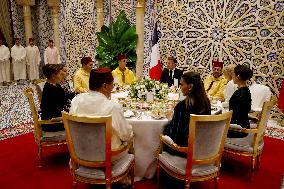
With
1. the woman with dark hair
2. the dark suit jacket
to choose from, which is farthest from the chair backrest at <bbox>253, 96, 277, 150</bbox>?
Answer: the dark suit jacket

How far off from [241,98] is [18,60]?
781 cm

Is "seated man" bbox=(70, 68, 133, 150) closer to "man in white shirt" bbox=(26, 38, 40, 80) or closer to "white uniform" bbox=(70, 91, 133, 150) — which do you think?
"white uniform" bbox=(70, 91, 133, 150)

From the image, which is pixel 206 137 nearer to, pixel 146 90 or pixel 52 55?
pixel 146 90

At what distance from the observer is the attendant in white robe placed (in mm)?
9234

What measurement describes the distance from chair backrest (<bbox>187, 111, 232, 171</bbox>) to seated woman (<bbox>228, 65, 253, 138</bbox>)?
2.18 ft

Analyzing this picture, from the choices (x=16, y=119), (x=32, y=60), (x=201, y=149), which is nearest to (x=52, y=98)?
(x=201, y=149)

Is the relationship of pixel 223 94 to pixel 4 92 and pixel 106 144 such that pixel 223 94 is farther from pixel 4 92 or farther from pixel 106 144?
pixel 4 92

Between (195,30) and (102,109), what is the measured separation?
3.84m

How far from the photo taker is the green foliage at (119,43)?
269 inches

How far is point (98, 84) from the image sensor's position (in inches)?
102

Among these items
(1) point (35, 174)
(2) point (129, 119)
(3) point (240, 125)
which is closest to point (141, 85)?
(2) point (129, 119)

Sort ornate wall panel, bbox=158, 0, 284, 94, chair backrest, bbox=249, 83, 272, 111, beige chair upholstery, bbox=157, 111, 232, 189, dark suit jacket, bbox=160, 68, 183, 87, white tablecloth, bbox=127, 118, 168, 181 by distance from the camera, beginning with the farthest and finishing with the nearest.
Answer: dark suit jacket, bbox=160, 68, 183, 87, ornate wall panel, bbox=158, 0, 284, 94, chair backrest, bbox=249, 83, 272, 111, white tablecloth, bbox=127, 118, 168, 181, beige chair upholstery, bbox=157, 111, 232, 189

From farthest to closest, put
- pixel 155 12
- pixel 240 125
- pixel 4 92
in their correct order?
1. pixel 4 92
2. pixel 155 12
3. pixel 240 125

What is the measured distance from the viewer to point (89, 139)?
8.18ft
